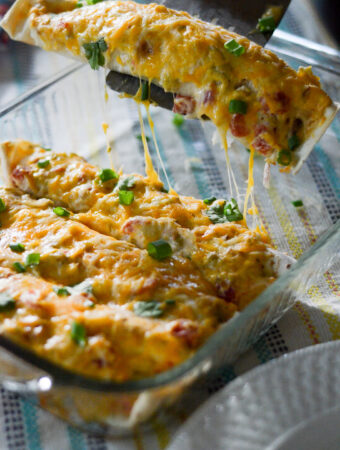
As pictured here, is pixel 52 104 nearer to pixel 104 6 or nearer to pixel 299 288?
pixel 104 6

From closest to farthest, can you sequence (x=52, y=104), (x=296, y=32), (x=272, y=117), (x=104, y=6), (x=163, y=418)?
1. (x=163, y=418)
2. (x=272, y=117)
3. (x=104, y=6)
4. (x=52, y=104)
5. (x=296, y=32)

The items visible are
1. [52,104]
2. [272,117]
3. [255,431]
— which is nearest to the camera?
[255,431]

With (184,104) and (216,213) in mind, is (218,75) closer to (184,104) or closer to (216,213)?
(184,104)

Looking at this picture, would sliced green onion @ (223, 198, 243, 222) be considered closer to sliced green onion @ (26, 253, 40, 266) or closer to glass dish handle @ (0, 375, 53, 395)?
sliced green onion @ (26, 253, 40, 266)

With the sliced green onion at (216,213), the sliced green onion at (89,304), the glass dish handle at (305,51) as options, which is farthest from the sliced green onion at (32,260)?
the glass dish handle at (305,51)

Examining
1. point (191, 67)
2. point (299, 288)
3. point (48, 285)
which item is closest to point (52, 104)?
point (191, 67)

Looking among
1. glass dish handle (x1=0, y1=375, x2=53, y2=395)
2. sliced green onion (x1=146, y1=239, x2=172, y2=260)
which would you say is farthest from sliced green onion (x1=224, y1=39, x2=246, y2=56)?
glass dish handle (x1=0, y1=375, x2=53, y2=395)

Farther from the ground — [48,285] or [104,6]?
[104,6]
